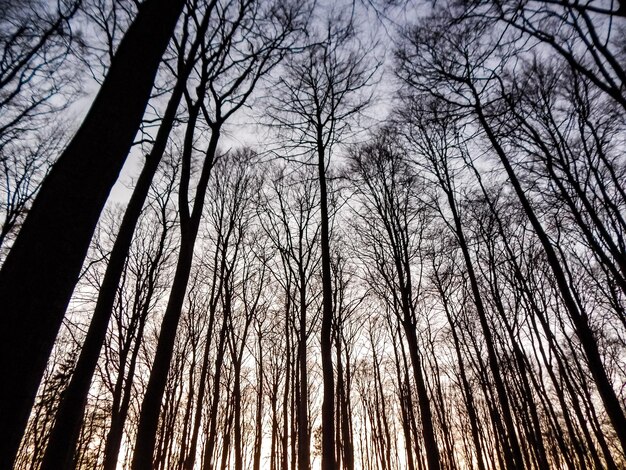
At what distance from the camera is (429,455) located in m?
6.82

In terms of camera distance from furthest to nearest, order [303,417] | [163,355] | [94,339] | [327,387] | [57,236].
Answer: [303,417]
[327,387]
[163,355]
[94,339]
[57,236]

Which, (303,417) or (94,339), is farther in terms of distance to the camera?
(303,417)

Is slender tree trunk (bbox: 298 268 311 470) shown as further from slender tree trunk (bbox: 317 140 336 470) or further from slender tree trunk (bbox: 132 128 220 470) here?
slender tree trunk (bbox: 132 128 220 470)

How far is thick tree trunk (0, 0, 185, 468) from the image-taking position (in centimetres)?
112

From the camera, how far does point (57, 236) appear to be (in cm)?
134

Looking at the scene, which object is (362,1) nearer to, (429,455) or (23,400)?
(23,400)

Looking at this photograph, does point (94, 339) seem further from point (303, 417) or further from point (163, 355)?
point (303, 417)

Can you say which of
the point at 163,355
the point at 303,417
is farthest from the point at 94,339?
the point at 303,417

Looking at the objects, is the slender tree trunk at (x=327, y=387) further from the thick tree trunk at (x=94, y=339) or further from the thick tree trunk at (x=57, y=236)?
the thick tree trunk at (x=57, y=236)

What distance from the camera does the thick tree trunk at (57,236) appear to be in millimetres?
1122

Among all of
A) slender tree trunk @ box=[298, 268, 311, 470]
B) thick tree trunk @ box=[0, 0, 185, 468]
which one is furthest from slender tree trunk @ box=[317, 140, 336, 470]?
thick tree trunk @ box=[0, 0, 185, 468]

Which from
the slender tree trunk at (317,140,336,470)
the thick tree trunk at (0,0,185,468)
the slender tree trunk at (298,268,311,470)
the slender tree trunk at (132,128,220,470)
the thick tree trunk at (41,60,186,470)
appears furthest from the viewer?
the slender tree trunk at (298,268,311,470)

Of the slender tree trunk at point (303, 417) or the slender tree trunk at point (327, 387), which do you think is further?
the slender tree trunk at point (303, 417)

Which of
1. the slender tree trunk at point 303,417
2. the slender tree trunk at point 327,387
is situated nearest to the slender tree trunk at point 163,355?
the slender tree trunk at point 327,387
